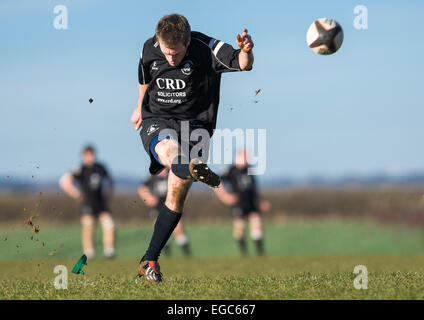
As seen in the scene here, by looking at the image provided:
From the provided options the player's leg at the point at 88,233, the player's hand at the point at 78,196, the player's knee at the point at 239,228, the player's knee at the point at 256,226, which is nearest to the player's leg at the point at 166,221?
the player's hand at the point at 78,196

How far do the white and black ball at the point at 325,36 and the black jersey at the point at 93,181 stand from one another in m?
11.4

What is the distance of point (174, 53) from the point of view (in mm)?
7336

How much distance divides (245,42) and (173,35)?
2.58 feet

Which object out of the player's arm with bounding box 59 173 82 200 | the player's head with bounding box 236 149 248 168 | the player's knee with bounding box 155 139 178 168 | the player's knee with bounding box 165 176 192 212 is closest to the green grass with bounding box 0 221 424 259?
the player's head with bounding box 236 149 248 168

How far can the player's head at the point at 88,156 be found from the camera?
58.9 feet

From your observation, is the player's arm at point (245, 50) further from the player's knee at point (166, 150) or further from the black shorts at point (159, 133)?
the player's knee at point (166, 150)

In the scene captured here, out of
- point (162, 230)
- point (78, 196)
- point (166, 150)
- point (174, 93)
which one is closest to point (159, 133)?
point (166, 150)

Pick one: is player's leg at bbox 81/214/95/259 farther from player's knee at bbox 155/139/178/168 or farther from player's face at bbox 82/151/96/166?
player's knee at bbox 155/139/178/168

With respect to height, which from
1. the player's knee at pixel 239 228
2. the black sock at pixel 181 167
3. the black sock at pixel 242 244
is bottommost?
the black sock at pixel 242 244

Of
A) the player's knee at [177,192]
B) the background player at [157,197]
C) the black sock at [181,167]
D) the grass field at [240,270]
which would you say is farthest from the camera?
the background player at [157,197]

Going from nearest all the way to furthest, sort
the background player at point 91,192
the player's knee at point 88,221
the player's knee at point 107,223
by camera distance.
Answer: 1. the player's knee at point 107,223
2. the background player at point 91,192
3. the player's knee at point 88,221

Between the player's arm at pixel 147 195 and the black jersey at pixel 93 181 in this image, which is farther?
the black jersey at pixel 93 181

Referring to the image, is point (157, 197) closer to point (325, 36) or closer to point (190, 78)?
point (190, 78)
